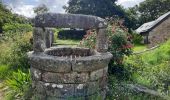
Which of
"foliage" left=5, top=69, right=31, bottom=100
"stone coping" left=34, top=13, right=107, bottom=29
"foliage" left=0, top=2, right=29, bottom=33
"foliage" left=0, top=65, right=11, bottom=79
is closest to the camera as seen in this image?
"stone coping" left=34, top=13, right=107, bottom=29

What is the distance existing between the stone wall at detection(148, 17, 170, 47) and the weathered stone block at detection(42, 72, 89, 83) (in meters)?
18.8

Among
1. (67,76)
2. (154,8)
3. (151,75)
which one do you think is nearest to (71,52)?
(67,76)

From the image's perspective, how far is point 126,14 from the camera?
135ft

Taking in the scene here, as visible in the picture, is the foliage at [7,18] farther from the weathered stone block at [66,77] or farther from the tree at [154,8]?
the tree at [154,8]

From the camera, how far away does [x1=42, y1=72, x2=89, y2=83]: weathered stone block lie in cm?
720

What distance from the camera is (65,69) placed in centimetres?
710

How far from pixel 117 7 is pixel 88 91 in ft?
110

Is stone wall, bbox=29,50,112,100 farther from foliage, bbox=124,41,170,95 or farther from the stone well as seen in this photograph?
foliage, bbox=124,41,170,95

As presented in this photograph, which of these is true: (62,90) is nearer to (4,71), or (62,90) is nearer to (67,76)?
(67,76)

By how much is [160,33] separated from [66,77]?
825 inches

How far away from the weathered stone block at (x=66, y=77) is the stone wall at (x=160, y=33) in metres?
18.8

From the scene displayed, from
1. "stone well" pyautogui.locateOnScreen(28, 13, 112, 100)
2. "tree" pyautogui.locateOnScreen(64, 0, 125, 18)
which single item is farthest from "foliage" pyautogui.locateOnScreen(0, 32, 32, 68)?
"tree" pyautogui.locateOnScreen(64, 0, 125, 18)

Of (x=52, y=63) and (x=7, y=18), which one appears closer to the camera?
(x=52, y=63)

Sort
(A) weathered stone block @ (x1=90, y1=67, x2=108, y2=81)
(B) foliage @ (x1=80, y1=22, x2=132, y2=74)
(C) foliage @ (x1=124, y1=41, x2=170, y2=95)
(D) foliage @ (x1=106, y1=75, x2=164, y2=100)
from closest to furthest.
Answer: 1. (A) weathered stone block @ (x1=90, y1=67, x2=108, y2=81)
2. (D) foliage @ (x1=106, y1=75, x2=164, y2=100)
3. (C) foliage @ (x1=124, y1=41, x2=170, y2=95)
4. (B) foliage @ (x1=80, y1=22, x2=132, y2=74)
